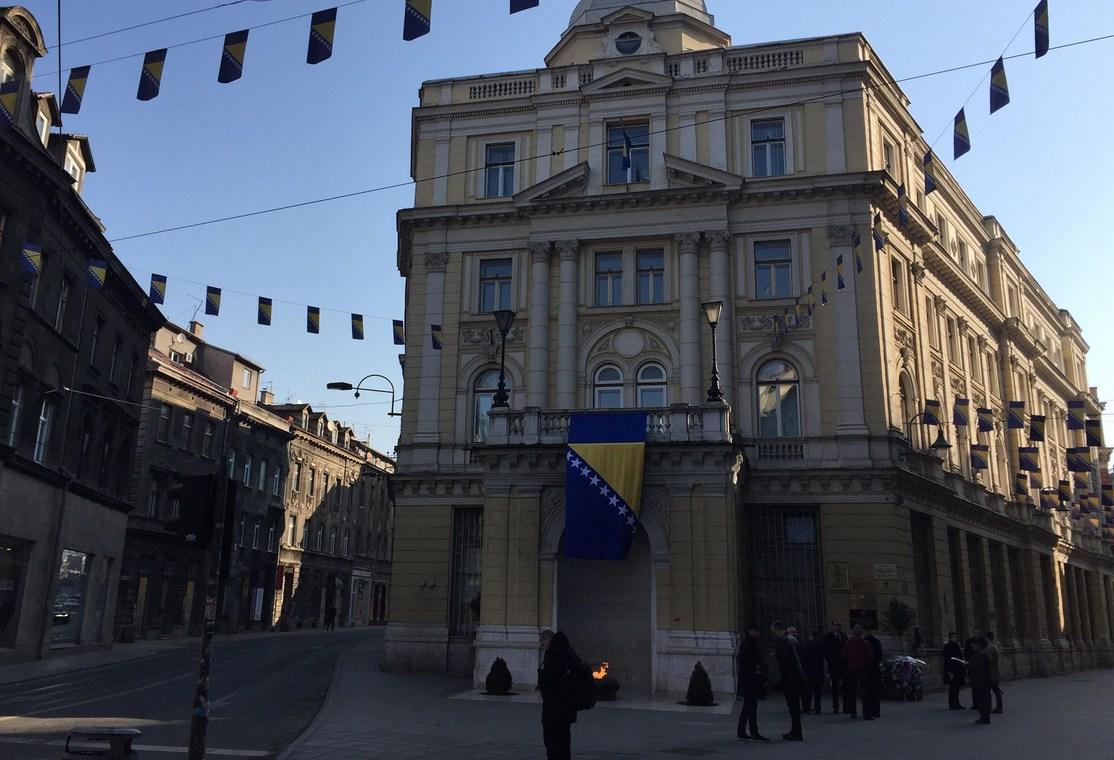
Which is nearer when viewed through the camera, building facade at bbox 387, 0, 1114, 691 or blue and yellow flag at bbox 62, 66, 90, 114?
blue and yellow flag at bbox 62, 66, 90, 114

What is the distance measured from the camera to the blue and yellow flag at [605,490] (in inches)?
932

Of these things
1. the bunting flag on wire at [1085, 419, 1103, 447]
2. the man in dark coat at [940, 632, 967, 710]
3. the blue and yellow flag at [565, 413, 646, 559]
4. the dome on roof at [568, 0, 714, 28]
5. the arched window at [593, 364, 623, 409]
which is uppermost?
the dome on roof at [568, 0, 714, 28]

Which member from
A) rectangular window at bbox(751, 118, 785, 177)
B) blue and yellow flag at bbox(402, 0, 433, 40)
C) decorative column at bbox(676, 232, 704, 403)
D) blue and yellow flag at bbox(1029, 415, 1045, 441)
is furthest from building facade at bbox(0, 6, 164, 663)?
blue and yellow flag at bbox(1029, 415, 1045, 441)

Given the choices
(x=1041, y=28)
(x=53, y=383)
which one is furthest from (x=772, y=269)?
(x=53, y=383)

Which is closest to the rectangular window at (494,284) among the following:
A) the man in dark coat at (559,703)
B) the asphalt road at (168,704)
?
the asphalt road at (168,704)

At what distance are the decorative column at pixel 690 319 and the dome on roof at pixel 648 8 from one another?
9.55 meters

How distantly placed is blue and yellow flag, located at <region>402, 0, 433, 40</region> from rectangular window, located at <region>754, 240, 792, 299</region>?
19.0 metres

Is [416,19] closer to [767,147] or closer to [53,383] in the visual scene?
[767,147]

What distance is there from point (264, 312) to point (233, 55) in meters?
12.5

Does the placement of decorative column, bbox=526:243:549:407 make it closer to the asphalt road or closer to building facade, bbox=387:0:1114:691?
building facade, bbox=387:0:1114:691

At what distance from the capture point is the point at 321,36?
566 inches

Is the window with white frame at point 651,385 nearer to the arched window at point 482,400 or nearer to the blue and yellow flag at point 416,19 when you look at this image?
the arched window at point 482,400

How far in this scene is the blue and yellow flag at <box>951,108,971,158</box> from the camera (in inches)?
693

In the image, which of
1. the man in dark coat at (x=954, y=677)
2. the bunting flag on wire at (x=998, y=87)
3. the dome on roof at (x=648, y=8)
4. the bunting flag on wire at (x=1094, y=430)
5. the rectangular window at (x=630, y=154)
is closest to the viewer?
the bunting flag on wire at (x=998, y=87)
